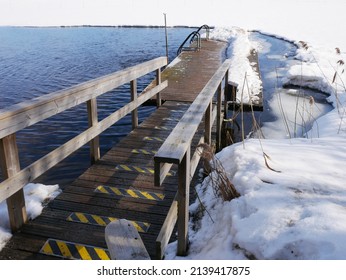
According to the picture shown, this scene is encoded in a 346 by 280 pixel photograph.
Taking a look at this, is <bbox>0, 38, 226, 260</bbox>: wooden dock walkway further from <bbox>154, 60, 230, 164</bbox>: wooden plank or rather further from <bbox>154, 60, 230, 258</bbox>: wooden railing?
<bbox>154, 60, 230, 164</bbox>: wooden plank

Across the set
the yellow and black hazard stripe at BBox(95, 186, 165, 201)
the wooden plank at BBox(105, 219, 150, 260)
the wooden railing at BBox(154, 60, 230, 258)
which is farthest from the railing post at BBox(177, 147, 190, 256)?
the yellow and black hazard stripe at BBox(95, 186, 165, 201)

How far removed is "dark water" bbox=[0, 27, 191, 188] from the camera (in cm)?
734

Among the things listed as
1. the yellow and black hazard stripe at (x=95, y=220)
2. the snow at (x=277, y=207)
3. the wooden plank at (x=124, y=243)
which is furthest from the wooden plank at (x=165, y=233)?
the wooden plank at (x=124, y=243)

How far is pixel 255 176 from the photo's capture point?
11.3 feet

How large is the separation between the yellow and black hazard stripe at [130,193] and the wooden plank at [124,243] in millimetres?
1943

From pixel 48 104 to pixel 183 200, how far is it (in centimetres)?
173

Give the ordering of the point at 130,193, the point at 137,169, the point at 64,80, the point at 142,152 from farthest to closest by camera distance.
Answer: the point at 64,80 < the point at 142,152 < the point at 137,169 < the point at 130,193

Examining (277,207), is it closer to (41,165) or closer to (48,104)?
(41,165)

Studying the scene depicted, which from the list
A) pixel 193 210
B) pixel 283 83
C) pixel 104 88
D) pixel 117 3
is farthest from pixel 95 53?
pixel 117 3

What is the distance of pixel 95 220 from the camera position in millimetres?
3674

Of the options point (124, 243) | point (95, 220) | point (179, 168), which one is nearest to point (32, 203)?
point (95, 220)

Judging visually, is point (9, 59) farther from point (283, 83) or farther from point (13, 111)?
point (13, 111)

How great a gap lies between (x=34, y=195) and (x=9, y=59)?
17.9 metres

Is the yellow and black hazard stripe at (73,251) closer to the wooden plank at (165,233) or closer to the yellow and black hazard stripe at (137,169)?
the wooden plank at (165,233)
